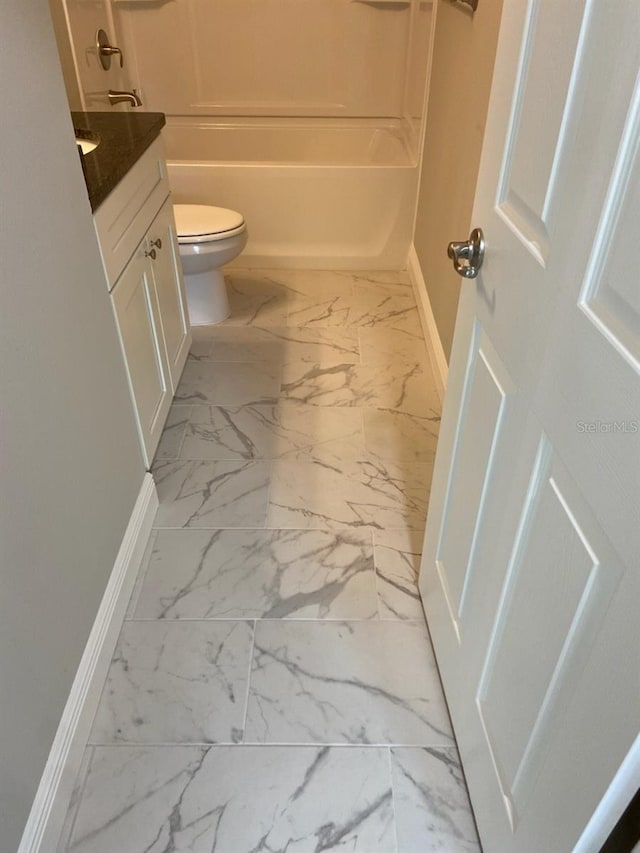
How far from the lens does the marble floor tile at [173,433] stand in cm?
216

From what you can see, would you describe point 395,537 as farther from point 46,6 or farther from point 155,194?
point 46,6

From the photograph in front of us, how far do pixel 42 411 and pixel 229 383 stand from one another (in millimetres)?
1343

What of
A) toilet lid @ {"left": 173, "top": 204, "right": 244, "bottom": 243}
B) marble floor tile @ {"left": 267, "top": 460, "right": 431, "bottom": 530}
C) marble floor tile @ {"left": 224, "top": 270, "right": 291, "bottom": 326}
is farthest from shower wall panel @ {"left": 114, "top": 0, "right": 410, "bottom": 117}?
marble floor tile @ {"left": 267, "top": 460, "right": 431, "bottom": 530}

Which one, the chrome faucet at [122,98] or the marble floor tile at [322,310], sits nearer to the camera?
the marble floor tile at [322,310]

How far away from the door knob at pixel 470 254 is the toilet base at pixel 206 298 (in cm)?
182

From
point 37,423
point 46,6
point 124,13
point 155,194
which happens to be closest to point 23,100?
point 46,6

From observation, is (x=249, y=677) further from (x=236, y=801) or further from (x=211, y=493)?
(x=211, y=493)

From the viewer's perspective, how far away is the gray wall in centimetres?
106

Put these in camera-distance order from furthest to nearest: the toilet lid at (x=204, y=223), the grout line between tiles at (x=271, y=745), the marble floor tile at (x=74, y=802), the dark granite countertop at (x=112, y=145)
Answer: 1. the toilet lid at (x=204, y=223)
2. the dark granite countertop at (x=112, y=145)
3. the grout line between tiles at (x=271, y=745)
4. the marble floor tile at (x=74, y=802)

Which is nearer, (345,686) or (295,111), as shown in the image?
(345,686)

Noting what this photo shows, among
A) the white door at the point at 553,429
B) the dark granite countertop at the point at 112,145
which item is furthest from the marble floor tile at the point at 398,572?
the dark granite countertop at the point at 112,145

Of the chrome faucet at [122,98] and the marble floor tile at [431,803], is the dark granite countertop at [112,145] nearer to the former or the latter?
the chrome faucet at [122,98]

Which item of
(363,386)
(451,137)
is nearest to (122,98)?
(451,137)

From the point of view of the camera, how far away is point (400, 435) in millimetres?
2260
